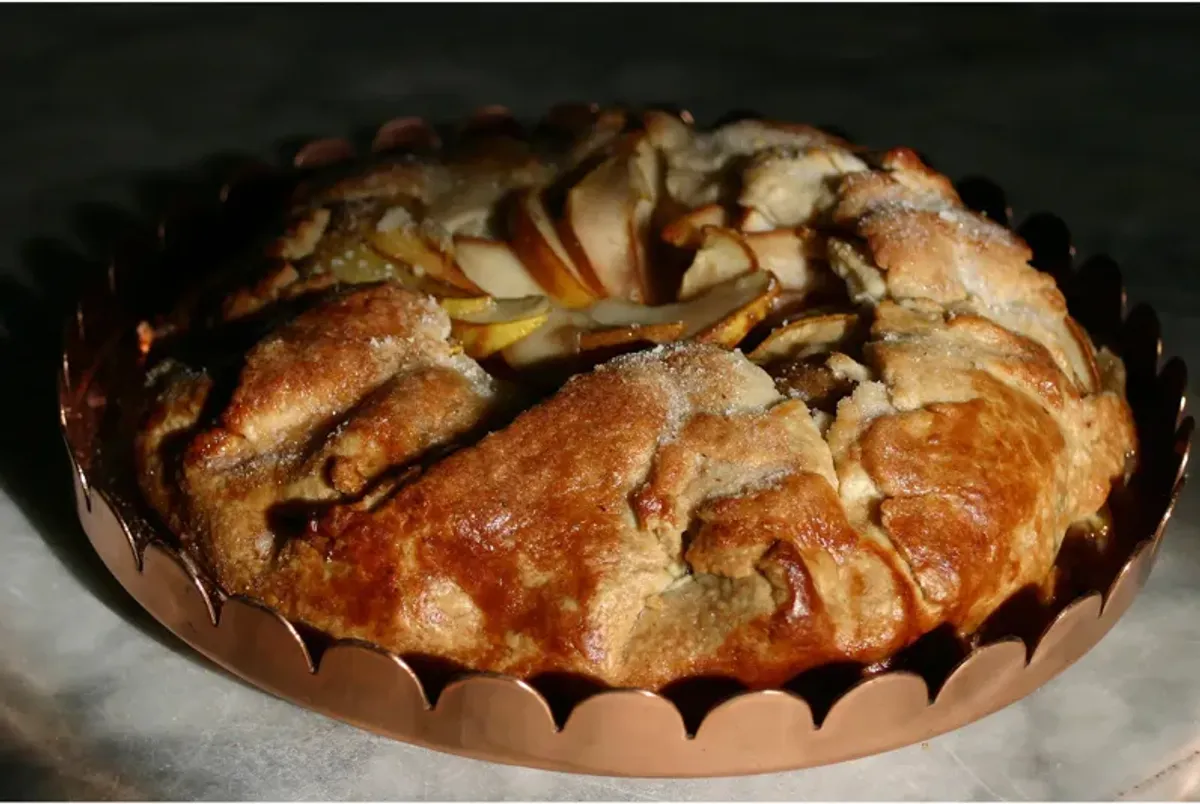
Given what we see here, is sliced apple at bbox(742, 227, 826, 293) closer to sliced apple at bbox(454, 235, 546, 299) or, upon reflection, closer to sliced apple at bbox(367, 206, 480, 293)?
sliced apple at bbox(454, 235, 546, 299)

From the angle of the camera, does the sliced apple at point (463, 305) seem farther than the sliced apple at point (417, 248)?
No

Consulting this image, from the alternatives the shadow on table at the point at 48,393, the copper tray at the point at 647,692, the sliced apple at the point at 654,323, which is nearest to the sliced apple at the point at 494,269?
the sliced apple at the point at 654,323

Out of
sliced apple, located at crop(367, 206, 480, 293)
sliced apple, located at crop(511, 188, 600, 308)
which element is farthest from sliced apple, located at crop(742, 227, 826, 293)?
sliced apple, located at crop(367, 206, 480, 293)

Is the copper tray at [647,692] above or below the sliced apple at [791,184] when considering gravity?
below

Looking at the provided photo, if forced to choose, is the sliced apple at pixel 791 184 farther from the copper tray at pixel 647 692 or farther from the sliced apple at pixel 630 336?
the copper tray at pixel 647 692

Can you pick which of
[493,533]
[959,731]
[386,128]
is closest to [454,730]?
[493,533]

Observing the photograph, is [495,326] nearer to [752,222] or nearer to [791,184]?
[752,222]

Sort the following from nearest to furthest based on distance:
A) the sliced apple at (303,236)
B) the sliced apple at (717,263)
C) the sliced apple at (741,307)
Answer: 1. the sliced apple at (741,307)
2. the sliced apple at (717,263)
3. the sliced apple at (303,236)
